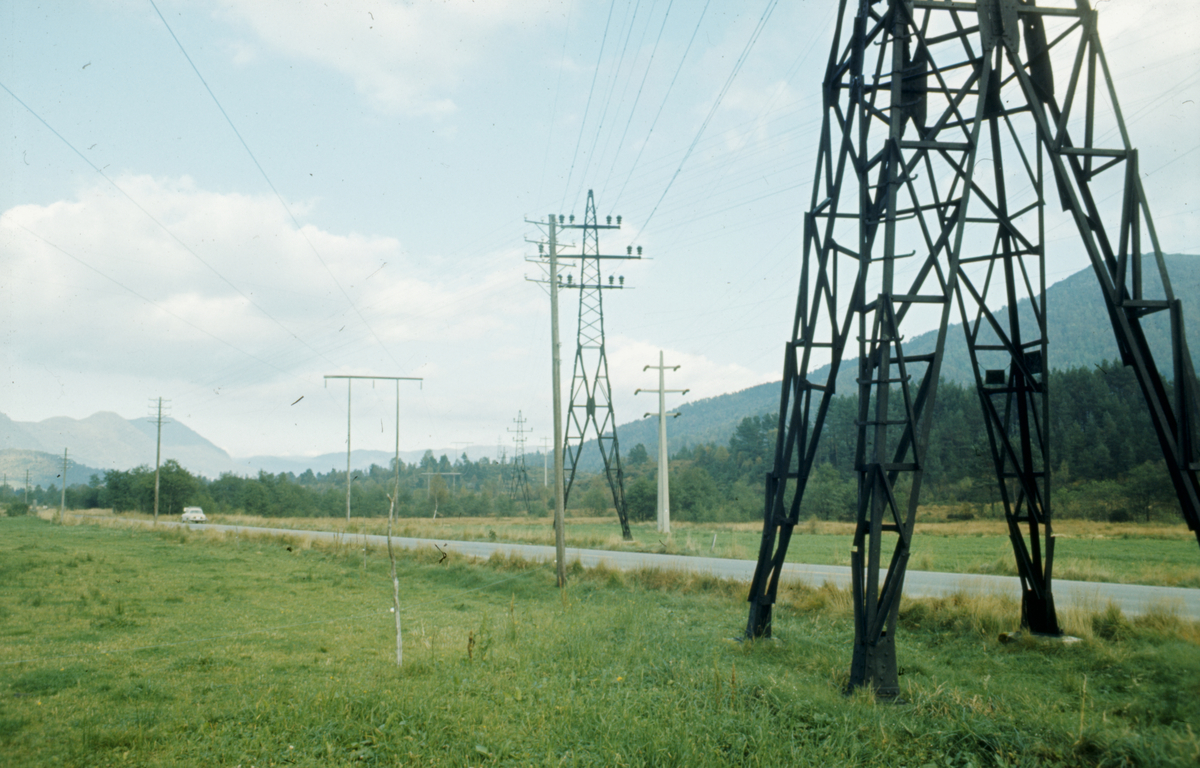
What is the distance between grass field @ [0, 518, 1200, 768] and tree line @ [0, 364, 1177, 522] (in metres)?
12.2

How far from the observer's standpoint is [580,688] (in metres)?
8.62

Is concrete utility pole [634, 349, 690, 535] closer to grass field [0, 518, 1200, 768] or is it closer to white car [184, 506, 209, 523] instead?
grass field [0, 518, 1200, 768]

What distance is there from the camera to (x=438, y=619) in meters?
14.7

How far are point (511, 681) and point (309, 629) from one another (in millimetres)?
6467

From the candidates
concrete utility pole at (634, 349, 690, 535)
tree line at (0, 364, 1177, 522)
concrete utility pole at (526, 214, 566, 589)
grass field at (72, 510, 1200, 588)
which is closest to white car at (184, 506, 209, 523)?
tree line at (0, 364, 1177, 522)

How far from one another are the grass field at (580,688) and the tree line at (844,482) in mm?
12240

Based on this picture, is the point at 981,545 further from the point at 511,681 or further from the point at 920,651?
the point at 511,681

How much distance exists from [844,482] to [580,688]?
73.7 m

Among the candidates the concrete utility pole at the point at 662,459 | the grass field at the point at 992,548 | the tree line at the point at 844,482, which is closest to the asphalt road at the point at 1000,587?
the grass field at the point at 992,548

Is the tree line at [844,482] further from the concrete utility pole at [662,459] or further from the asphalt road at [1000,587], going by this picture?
the concrete utility pole at [662,459]

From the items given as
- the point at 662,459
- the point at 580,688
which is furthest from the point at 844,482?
the point at 580,688

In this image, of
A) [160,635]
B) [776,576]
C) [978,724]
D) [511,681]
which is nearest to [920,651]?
[776,576]

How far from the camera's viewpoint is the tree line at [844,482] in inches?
2078

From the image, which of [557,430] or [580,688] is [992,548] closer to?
[557,430]
